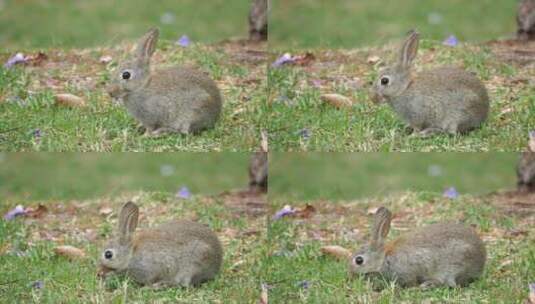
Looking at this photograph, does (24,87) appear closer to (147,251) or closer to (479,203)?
(147,251)

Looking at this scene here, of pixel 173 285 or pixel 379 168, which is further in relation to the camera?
pixel 379 168

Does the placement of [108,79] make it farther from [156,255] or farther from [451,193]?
[451,193]

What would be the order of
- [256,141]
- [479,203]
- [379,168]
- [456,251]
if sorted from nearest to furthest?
[456,251]
[256,141]
[479,203]
[379,168]

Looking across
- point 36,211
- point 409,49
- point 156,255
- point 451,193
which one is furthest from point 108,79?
point 451,193

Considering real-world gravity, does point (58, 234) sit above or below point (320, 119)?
below

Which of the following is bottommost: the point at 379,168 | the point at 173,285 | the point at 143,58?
the point at 173,285

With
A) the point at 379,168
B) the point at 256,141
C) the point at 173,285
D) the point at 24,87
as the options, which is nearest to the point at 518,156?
the point at 379,168
